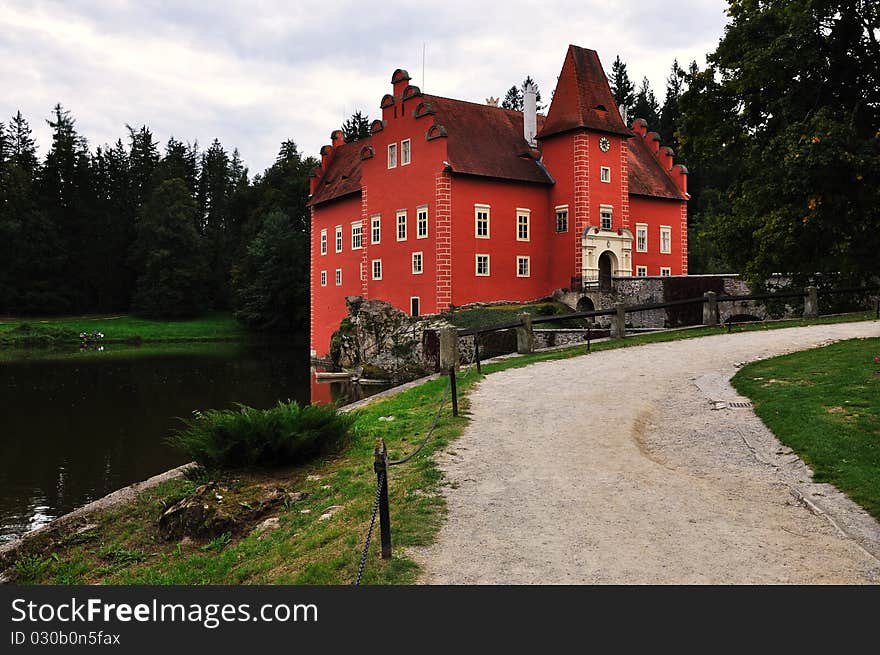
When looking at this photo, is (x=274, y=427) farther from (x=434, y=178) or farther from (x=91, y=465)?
(x=434, y=178)

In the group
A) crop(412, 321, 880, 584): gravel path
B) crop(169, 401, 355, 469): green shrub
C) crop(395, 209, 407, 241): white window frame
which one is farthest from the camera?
crop(395, 209, 407, 241): white window frame

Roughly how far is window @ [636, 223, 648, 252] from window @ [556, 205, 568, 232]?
682 cm

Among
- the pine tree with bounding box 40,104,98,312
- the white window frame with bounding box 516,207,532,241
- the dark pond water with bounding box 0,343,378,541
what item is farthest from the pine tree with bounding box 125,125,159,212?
the white window frame with bounding box 516,207,532,241

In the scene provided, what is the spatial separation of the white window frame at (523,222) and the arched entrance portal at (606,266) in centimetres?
421

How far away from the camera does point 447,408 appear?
1430 cm

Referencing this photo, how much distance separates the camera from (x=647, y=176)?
48.3 metres

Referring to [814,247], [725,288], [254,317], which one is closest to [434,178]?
[725,288]

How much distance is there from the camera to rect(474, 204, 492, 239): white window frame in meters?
40.4

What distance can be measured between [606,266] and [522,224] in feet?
17.5

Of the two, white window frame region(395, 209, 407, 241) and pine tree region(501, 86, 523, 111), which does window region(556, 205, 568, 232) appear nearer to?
white window frame region(395, 209, 407, 241)

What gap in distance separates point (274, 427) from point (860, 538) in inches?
318

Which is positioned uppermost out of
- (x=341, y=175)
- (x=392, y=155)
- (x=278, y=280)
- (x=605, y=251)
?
(x=341, y=175)

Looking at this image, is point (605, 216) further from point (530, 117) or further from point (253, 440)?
point (253, 440)

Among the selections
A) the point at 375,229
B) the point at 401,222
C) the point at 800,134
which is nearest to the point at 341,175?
the point at 375,229
